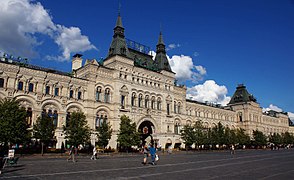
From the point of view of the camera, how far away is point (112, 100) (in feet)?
189

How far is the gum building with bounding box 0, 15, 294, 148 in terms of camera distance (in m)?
45.7

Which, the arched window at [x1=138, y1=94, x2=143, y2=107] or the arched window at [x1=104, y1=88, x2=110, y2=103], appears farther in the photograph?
the arched window at [x1=138, y1=94, x2=143, y2=107]

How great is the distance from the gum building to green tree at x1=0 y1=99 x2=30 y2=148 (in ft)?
21.2

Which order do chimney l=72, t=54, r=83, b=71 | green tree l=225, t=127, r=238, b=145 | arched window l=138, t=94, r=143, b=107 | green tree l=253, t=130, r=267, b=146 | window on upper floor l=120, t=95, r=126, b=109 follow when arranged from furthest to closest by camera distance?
green tree l=253, t=130, r=267, b=146
green tree l=225, t=127, r=238, b=145
arched window l=138, t=94, r=143, b=107
chimney l=72, t=54, r=83, b=71
window on upper floor l=120, t=95, r=126, b=109

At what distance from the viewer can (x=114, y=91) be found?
58062 millimetres

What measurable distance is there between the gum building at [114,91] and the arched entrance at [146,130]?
262 mm

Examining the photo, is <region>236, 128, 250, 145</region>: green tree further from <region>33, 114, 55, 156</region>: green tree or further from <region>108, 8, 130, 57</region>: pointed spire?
<region>33, 114, 55, 156</region>: green tree

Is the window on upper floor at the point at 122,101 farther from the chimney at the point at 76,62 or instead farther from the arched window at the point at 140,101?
the chimney at the point at 76,62

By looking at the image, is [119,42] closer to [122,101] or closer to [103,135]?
[122,101]

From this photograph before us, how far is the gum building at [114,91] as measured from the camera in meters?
45.7

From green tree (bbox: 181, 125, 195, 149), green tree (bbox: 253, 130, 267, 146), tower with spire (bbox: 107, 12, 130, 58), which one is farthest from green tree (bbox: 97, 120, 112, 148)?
green tree (bbox: 253, 130, 267, 146)

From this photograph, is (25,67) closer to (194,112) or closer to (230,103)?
(194,112)

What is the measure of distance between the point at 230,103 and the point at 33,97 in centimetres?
8777

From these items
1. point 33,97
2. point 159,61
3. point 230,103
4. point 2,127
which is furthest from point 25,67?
point 230,103
